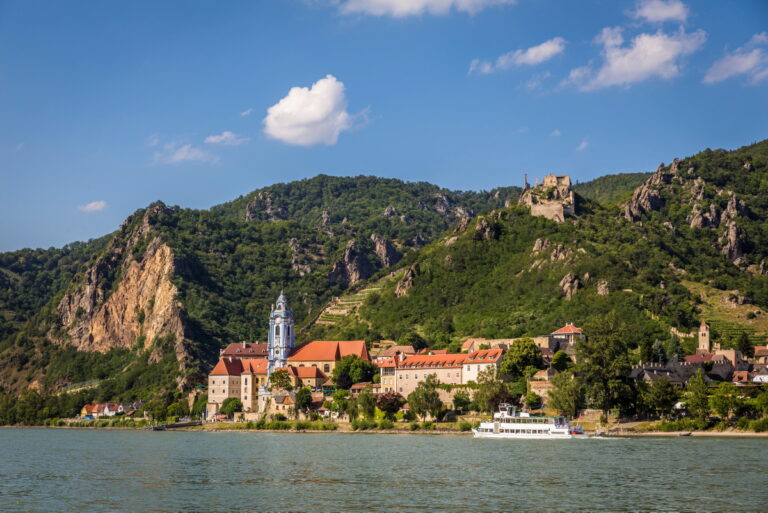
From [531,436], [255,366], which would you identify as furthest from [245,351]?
[531,436]

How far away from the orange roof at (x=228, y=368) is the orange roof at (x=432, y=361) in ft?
105

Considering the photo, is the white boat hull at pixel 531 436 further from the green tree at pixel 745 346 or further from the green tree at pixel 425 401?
the green tree at pixel 745 346

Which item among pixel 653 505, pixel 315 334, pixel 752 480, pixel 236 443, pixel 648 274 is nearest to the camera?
pixel 653 505

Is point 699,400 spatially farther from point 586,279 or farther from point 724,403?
point 586,279

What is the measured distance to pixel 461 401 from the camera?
11669 cm

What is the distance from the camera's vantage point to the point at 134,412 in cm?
16500

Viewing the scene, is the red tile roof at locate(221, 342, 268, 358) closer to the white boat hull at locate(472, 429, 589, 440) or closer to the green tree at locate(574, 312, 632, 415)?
the green tree at locate(574, 312, 632, 415)

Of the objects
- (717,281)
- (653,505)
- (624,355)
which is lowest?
(653,505)

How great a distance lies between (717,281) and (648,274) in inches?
617

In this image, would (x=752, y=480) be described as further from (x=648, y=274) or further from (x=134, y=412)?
(x=134, y=412)

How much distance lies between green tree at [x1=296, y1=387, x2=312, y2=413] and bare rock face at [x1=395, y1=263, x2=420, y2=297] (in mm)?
53407

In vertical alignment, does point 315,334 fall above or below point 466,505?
above

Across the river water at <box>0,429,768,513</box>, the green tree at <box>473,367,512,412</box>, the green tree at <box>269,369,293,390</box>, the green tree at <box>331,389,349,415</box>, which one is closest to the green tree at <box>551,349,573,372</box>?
the green tree at <box>473,367,512,412</box>

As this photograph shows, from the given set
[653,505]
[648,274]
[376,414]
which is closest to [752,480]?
[653,505]
